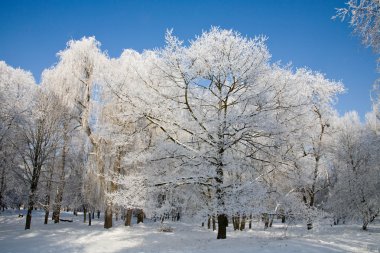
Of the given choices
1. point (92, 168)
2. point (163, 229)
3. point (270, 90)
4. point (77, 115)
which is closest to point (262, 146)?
point (270, 90)

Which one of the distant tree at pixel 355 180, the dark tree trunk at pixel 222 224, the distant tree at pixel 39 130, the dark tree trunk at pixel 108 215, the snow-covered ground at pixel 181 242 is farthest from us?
the distant tree at pixel 355 180

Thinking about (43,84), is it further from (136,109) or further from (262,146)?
(262,146)

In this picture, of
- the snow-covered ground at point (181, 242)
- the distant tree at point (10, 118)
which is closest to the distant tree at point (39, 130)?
the distant tree at point (10, 118)

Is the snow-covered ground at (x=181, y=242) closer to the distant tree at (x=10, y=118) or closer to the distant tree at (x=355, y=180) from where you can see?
the distant tree at (x=10, y=118)

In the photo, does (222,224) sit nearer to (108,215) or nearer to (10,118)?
(108,215)

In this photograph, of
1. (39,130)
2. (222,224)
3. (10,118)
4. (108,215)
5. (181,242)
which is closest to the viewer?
(222,224)

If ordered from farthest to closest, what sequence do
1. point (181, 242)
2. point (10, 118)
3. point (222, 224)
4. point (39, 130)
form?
point (39, 130) → point (10, 118) → point (181, 242) → point (222, 224)

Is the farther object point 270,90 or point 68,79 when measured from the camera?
point 68,79

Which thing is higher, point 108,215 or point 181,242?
point 108,215

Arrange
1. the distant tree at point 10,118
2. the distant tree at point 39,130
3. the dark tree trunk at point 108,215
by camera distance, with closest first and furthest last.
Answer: the distant tree at point 10,118 → the distant tree at point 39,130 → the dark tree trunk at point 108,215

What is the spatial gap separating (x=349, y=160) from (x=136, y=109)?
70.9ft

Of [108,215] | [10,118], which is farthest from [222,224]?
[10,118]

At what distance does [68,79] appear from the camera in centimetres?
1864

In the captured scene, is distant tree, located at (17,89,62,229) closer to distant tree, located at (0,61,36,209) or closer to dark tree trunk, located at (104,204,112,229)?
distant tree, located at (0,61,36,209)
